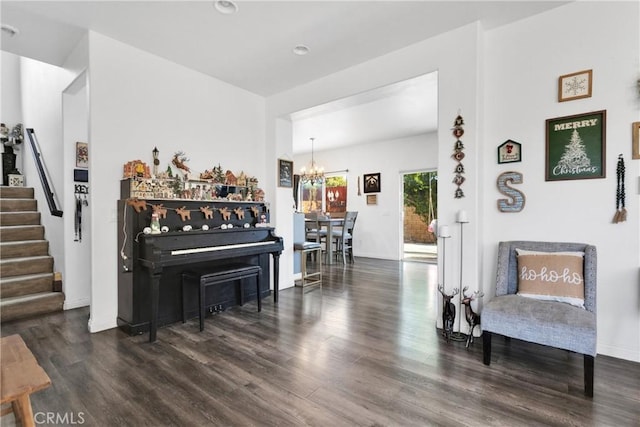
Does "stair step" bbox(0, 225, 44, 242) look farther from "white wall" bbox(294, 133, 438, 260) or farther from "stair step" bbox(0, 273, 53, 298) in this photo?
"white wall" bbox(294, 133, 438, 260)

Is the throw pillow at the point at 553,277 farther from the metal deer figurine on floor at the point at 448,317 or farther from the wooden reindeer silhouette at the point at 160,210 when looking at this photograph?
the wooden reindeer silhouette at the point at 160,210

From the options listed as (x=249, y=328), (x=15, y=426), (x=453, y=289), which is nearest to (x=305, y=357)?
(x=249, y=328)

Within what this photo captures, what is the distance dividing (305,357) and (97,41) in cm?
354

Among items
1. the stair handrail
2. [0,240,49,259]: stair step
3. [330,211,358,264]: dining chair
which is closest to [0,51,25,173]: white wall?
the stair handrail

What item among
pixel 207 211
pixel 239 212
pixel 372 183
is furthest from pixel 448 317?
pixel 372 183

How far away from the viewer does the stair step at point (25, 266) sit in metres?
3.58

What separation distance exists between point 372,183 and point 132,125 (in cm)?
559

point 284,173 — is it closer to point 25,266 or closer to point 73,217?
point 73,217

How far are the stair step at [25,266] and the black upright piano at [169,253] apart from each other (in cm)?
165

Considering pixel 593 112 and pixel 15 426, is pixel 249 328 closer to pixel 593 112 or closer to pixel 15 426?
pixel 15 426

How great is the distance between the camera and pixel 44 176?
13.3 feet

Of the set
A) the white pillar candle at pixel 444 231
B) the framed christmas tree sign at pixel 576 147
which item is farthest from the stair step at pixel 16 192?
the framed christmas tree sign at pixel 576 147

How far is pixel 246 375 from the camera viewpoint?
2.14 meters

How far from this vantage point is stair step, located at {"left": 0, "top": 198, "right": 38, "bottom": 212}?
14.1ft
